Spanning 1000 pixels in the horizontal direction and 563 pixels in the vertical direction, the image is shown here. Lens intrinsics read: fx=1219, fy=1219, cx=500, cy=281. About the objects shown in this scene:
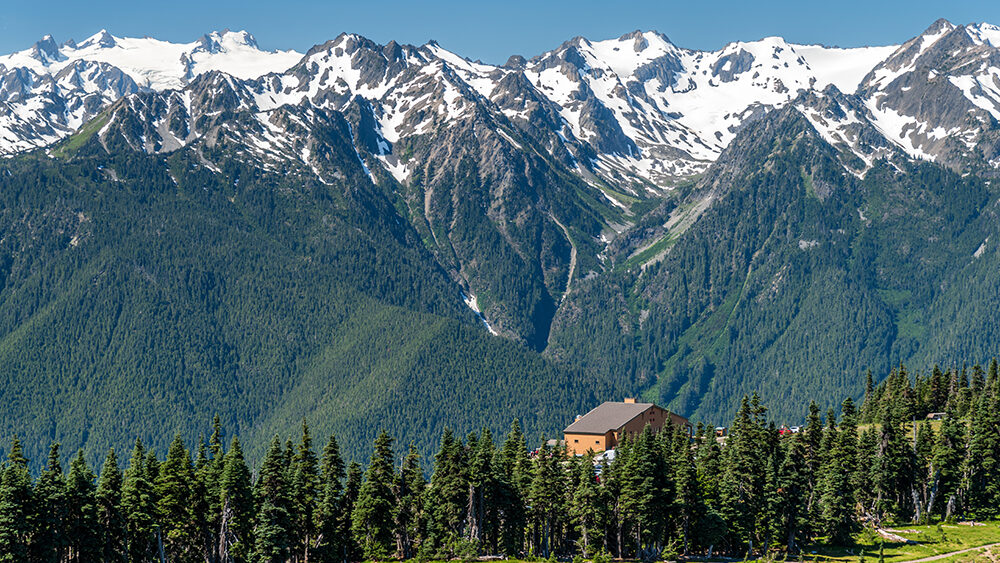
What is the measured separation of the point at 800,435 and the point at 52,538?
8220 centimetres

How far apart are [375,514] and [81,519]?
1176 inches

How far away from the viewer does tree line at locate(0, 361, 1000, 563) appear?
115 metres

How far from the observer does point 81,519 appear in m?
110

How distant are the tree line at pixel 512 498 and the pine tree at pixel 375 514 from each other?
6.2 inches

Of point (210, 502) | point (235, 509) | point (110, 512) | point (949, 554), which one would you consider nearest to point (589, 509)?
point (949, 554)

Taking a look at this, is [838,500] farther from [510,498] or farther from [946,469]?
[510,498]

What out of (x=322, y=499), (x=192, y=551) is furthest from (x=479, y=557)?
(x=192, y=551)

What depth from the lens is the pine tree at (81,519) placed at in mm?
109812

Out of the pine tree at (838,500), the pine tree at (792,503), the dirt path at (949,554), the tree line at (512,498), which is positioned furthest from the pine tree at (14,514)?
the dirt path at (949,554)

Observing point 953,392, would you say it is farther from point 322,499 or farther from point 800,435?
point 322,499

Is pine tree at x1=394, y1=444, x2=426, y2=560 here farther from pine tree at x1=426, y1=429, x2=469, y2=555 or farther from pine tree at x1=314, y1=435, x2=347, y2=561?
pine tree at x1=314, y1=435, x2=347, y2=561

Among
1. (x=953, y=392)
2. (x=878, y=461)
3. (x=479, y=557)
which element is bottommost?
(x=479, y=557)

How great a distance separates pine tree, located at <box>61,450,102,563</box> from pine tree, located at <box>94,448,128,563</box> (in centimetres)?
125

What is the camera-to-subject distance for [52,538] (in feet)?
350
